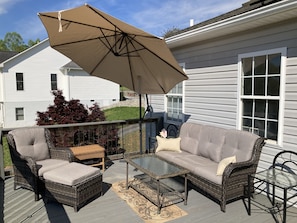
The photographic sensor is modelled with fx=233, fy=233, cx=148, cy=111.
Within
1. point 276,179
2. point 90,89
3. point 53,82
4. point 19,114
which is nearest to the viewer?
point 276,179

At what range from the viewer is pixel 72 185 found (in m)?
3.18

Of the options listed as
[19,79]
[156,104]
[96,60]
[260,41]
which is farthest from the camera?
[19,79]

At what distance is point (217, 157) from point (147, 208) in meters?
1.51

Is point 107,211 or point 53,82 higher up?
point 53,82

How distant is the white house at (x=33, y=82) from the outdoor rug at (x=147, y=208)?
12.9m

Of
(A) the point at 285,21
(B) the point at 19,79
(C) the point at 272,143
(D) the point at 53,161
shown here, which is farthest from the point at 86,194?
(B) the point at 19,79

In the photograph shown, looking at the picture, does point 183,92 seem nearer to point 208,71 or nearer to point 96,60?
point 208,71

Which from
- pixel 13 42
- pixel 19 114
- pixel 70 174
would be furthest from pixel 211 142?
pixel 13 42

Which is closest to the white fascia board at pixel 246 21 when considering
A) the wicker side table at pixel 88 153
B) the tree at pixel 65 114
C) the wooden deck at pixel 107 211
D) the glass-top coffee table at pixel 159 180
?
the glass-top coffee table at pixel 159 180

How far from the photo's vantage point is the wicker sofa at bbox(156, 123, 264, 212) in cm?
326

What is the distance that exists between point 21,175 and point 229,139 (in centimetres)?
346

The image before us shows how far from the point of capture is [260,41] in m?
3.87

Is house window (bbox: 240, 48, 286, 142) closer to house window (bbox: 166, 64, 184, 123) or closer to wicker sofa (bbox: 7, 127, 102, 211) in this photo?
house window (bbox: 166, 64, 184, 123)

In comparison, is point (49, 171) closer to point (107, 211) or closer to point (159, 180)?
point (107, 211)
